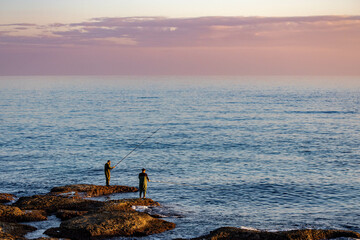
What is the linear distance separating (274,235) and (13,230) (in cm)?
1301

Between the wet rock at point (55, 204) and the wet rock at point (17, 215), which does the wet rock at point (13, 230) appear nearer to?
the wet rock at point (17, 215)

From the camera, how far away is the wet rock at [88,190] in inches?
1097

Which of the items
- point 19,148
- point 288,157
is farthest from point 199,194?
point 19,148

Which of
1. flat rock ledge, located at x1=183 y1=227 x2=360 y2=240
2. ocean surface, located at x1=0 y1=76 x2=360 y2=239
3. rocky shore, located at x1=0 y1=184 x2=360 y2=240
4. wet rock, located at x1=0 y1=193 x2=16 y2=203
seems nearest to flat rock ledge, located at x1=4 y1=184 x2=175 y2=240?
rocky shore, located at x1=0 y1=184 x2=360 y2=240

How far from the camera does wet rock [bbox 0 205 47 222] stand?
2177 cm

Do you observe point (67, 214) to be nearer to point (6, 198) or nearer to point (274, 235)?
point (6, 198)

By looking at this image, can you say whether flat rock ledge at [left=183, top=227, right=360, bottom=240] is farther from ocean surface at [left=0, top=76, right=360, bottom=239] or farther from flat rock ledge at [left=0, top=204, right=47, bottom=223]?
flat rock ledge at [left=0, top=204, right=47, bottom=223]

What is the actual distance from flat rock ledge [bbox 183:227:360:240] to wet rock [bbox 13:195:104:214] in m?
8.15

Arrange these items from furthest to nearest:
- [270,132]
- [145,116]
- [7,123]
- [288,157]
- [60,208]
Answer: [145,116] < [7,123] < [270,132] < [288,157] < [60,208]

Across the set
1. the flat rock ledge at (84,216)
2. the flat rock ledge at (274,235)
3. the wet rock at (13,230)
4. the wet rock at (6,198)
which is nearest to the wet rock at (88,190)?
the flat rock ledge at (84,216)

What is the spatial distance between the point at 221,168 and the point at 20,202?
2007cm

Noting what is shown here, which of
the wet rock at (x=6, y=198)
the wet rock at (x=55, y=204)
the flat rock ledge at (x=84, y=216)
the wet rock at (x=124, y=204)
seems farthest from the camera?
the wet rock at (x=6, y=198)

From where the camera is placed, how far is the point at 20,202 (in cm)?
2519

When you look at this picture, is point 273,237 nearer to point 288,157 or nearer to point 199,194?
point 199,194
